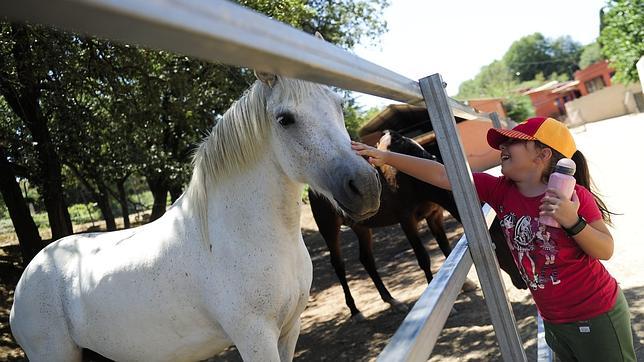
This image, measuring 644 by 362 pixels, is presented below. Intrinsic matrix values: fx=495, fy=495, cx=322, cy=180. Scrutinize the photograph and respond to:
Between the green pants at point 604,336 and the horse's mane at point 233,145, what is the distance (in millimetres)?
1348

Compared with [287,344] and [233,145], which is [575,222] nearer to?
[233,145]

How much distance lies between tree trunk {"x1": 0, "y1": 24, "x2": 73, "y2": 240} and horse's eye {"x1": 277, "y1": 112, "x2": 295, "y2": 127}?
5028 mm

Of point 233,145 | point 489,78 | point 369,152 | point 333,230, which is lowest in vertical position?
point 333,230

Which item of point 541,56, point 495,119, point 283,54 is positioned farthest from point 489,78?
point 283,54

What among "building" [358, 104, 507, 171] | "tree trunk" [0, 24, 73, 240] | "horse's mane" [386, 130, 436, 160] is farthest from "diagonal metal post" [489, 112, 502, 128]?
"building" [358, 104, 507, 171]

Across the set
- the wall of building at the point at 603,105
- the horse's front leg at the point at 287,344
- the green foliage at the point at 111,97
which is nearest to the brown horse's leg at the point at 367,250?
the green foliage at the point at 111,97

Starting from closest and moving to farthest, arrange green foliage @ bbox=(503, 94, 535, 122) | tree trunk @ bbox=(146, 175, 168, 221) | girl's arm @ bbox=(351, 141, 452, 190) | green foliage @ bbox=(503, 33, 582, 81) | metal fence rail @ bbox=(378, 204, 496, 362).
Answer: metal fence rail @ bbox=(378, 204, 496, 362)
girl's arm @ bbox=(351, 141, 452, 190)
tree trunk @ bbox=(146, 175, 168, 221)
green foliage @ bbox=(503, 94, 535, 122)
green foliage @ bbox=(503, 33, 582, 81)

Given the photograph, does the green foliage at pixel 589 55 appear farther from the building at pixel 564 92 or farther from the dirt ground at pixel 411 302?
the dirt ground at pixel 411 302

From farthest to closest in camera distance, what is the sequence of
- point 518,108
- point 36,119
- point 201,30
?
1. point 518,108
2. point 36,119
3. point 201,30

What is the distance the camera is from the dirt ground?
4.14m

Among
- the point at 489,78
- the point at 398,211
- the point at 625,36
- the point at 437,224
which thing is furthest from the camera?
the point at 489,78

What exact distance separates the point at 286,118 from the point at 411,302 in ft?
14.2

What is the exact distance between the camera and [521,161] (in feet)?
6.08

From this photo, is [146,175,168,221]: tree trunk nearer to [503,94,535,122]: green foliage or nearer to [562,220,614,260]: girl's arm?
[562,220,614,260]: girl's arm
